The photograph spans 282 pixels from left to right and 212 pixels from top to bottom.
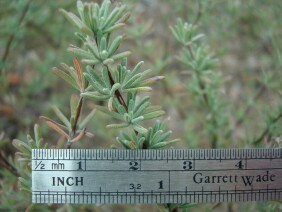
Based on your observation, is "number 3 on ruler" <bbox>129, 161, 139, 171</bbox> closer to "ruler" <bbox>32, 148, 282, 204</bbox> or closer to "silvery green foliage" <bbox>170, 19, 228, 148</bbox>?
"ruler" <bbox>32, 148, 282, 204</bbox>

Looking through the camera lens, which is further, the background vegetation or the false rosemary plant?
the background vegetation

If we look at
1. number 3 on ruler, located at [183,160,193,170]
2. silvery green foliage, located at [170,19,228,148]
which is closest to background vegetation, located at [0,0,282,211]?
silvery green foliage, located at [170,19,228,148]

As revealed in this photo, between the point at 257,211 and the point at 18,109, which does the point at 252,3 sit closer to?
the point at 257,211

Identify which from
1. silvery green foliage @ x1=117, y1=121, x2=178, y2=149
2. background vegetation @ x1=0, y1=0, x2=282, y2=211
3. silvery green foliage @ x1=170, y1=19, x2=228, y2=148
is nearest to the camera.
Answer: silvery green foliage @ x1=117, y1=121, x2=178, y2=149

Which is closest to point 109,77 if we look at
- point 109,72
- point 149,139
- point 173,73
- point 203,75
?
point 109,72

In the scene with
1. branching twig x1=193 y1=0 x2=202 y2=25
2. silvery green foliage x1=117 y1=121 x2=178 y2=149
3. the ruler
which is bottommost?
the ruler

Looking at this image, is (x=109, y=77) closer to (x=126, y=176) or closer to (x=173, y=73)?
(x=126, y=176)

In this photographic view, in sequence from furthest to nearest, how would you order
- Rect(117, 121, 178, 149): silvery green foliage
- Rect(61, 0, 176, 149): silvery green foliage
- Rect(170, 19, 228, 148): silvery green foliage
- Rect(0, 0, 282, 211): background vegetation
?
Rect(0, 0, 282, 211): background vegetation, Rect(170, 19, 228, 148): silvery green foliage, Rect(117, 121, 178, 149): silvery green foliage, Rect(61, 0, 176, 149): silvery green foliage
